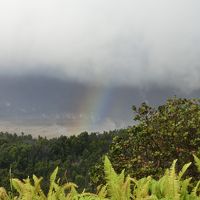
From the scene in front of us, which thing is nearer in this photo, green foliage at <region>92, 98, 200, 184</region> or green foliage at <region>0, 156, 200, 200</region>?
green foliage at <region>0, 156, 200, 200</region>

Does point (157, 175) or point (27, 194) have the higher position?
point (157, 175)

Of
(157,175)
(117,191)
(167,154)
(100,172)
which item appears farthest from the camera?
(100,172)

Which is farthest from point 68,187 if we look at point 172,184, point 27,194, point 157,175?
point 157,175

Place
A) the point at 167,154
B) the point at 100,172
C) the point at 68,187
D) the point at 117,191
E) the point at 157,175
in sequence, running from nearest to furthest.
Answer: the point at 117,191
the point at 68,187
the point at 157,175
the point at 167,154
the point at 100,172

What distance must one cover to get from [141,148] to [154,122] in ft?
8.10

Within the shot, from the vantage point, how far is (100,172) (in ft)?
117

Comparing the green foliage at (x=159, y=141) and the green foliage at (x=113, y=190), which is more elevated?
the green foliage at (x=159, y=141)

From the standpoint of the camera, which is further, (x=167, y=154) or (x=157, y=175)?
(x=167, y=154)

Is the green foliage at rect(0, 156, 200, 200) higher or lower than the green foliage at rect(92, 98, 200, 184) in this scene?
lower

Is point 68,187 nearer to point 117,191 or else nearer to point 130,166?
point 117,191

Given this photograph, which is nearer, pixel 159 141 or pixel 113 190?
pixel 113 190

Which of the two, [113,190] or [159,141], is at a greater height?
[159,141]

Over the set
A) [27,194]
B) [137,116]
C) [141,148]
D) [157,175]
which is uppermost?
[137,116]

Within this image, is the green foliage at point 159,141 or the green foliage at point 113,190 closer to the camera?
the green foliage at point 113,190
